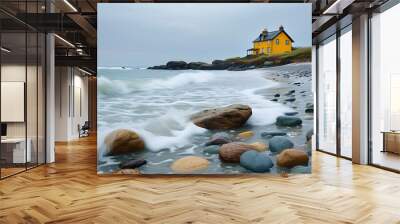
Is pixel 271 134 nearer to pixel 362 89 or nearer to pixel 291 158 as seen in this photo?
pixel 291 158

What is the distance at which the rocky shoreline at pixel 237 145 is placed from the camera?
6.32 meters

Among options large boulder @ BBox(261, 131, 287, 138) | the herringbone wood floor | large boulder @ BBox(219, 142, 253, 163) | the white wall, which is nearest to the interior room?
the herringbone wood floor

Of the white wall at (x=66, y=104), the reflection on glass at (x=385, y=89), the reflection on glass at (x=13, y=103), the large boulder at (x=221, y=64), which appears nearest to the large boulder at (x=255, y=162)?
the large boulder at (x=221, y=64)

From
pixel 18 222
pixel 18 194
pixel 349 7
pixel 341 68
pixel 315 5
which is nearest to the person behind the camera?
pixel 18 222

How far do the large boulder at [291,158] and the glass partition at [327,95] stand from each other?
363 centimetres

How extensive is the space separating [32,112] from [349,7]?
6.03m

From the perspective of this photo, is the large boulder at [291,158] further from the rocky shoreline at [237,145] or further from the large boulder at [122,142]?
the large boulder at [122,142]

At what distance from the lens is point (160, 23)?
6.41 meters

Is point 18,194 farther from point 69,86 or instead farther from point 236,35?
point 69,86

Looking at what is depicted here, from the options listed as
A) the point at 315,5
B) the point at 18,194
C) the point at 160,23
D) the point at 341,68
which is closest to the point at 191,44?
the point at 160,23

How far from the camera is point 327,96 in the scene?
10227 mm

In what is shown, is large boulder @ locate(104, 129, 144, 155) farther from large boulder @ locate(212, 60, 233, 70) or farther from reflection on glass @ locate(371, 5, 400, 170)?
reflection on glass @ locate(371, 5, 400, 170)

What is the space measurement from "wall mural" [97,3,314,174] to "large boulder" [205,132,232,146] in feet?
0.05

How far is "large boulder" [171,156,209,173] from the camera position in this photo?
6.34m
